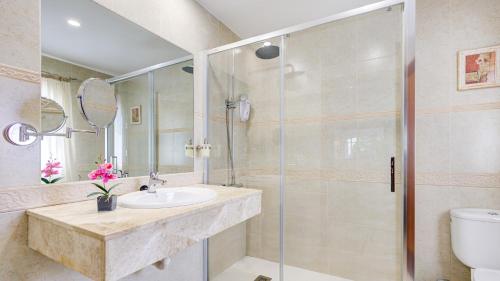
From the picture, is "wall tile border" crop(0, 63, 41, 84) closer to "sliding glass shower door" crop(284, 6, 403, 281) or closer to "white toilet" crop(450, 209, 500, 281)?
"sliding glass shower door" crop(284, 6, 403, 281)

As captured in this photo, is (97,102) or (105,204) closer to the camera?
(105,204)

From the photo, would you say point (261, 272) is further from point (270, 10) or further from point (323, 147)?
point (270, 10)

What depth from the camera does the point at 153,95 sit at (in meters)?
1.60

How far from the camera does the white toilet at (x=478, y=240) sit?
1571 mm

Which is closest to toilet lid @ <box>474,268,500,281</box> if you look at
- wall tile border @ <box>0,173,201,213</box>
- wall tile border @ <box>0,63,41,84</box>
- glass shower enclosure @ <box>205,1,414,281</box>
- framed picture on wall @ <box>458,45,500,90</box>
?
glass shower enclosure @ <box>205,1,414,281</box>

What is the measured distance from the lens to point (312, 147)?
184 centimetres

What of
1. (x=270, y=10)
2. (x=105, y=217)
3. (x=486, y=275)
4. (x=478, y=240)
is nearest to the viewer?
(x=105, y=217)

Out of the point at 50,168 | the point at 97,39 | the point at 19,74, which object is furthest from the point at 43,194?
the point at 97,39

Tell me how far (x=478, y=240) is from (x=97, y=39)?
2681mm

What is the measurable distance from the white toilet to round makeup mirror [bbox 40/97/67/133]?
2.49 meters

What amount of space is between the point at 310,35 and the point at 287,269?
5.79 ft

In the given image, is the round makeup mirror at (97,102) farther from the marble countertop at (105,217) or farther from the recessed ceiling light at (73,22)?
the marble countertop at (105,217)

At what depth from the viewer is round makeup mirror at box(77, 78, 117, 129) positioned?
47.3 inches

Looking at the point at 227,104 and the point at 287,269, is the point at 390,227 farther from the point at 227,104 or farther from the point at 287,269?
the point at 227,104
